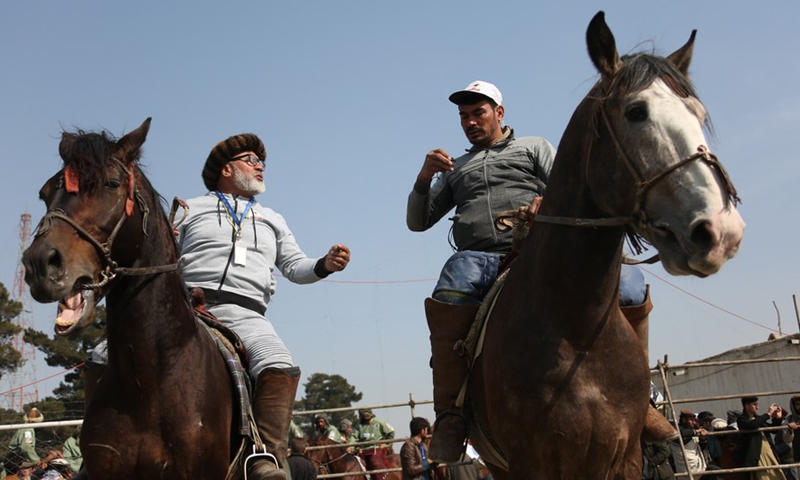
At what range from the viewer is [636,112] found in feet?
14.7

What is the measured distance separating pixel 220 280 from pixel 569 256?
2.78m

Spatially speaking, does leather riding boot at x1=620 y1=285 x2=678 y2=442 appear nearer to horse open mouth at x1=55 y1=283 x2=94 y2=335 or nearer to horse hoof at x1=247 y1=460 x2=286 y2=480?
horse hoof at x1=247 y1=460 x2=286 y2=480

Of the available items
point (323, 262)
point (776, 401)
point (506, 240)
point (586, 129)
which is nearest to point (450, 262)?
point (506, 240)

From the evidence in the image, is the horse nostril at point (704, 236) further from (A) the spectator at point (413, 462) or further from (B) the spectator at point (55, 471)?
(A) the spectator at point (413, 462)

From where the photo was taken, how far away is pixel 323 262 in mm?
6738

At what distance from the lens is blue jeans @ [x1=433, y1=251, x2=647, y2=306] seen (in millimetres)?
5766

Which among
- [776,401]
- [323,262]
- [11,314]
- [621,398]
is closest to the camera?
[621,398]

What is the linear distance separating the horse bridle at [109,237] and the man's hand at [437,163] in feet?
6.58


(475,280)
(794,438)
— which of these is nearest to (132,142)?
(475,280)

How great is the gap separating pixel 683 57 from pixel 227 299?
3649 millimetres

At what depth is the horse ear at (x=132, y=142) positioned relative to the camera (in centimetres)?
537

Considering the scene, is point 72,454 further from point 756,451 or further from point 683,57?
point 756,451

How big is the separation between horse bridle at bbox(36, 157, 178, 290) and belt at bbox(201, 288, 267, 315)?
3.55ft

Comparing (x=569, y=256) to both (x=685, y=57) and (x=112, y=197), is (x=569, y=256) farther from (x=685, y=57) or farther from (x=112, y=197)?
(x=112, y=197)
